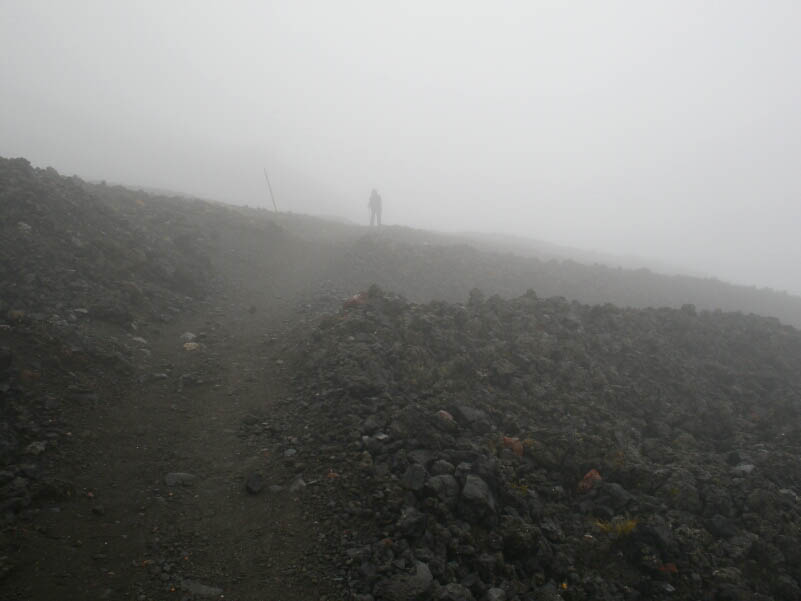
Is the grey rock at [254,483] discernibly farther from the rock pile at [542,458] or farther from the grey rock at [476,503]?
the grey rock at [476,503]

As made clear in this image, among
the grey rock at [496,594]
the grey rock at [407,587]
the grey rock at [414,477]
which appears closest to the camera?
the grey rock at [407,587]

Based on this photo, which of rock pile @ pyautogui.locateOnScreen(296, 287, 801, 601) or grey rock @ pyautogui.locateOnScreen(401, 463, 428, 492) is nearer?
rock pile @ pyautogui.locateOnScreen(296, 287, 801, 601)

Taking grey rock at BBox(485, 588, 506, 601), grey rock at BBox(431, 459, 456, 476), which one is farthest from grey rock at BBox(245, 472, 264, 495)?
grey rock at BBox(485, 588, 506, 601)

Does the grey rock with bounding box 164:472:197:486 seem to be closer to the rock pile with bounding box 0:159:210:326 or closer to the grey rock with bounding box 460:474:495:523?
the grey rock with bounding box 460:474:495:523

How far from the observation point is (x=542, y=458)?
848 cm

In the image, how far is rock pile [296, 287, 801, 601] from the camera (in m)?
6.46

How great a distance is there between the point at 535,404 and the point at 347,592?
619 cm

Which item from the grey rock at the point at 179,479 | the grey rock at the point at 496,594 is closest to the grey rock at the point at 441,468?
the grey rock at the point at 496,594

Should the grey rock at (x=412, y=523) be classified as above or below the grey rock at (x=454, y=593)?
above

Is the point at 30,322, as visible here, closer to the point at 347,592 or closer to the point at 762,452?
the point at 347,592

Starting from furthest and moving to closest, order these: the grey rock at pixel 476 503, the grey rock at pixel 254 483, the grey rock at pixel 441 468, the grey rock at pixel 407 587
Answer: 1. the grey rock at pixel 441 468
2. the grey rock at pixel 254 483
3. the grey rock at pixel 476 503
4. the grey rock at pixel 407 587

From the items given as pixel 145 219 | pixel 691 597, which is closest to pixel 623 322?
pixel 691 597

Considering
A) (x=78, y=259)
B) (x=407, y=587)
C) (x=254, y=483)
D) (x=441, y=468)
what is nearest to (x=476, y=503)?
(x=441, y=468)

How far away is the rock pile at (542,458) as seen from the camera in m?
6.46
